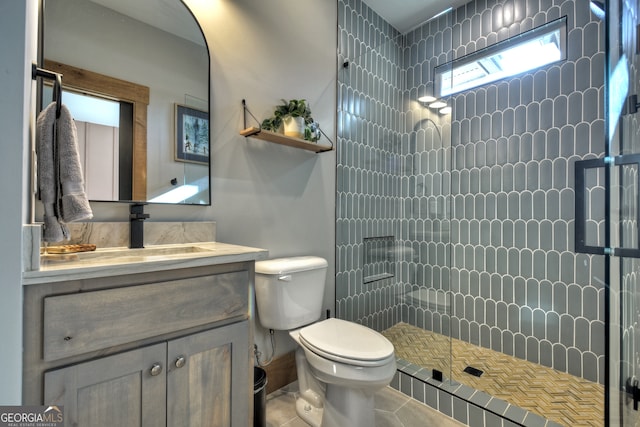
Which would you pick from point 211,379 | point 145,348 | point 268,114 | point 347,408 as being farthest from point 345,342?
point 268,114

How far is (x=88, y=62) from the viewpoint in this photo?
122 cm

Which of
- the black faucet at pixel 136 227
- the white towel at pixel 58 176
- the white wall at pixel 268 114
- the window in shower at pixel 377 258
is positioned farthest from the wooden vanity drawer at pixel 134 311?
the window in shower at pixel 377 258

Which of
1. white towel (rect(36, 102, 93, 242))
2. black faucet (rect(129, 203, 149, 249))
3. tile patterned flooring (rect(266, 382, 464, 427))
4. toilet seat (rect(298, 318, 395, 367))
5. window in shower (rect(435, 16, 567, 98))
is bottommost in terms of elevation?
tile patterned flooring (rect(266, 382, 464, 427))

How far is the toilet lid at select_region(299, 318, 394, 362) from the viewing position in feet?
4.25

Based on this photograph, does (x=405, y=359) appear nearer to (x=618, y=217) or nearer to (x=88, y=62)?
(x=618, y=217)

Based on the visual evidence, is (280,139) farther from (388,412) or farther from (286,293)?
(388,412)

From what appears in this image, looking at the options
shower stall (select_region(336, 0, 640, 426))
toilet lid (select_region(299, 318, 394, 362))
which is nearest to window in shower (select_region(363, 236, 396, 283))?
shower stall (select_region(336, 0, 640, 426))

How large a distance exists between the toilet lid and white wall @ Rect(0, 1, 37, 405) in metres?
1.01

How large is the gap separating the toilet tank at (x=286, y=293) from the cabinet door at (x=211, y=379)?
419 millimetres

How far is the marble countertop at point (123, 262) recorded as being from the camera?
76 cm

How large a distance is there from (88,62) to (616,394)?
227 cm

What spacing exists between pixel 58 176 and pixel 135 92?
2.04 ft

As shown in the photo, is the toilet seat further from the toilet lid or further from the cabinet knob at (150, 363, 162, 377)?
the cabinet knob at (150, 363, 162, 377)

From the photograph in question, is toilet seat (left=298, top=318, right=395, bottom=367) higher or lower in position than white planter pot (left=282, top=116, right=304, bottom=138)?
→ lower
